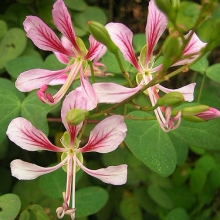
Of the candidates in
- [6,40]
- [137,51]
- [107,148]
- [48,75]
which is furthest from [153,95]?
[6,40]

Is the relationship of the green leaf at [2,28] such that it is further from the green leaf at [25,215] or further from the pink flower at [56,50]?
the green leaf at [25,215]

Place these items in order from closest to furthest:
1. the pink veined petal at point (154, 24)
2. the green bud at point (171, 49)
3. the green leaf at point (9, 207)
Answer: the green bud at point (171, 49), the pink veined petal at point (154, 24), the green leaf at point (9, 207)

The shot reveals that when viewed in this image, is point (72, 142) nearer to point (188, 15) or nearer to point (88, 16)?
point (88, 16)

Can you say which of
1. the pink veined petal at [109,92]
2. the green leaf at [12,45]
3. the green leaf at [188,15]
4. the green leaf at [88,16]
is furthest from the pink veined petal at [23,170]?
the green leaf at [188,15]

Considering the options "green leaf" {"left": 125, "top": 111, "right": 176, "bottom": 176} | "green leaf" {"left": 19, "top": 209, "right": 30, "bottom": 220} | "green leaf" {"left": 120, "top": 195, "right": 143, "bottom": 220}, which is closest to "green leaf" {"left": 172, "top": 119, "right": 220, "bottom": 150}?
"green leaf" {"left": 125, "top": 111, "right": 176, "bottom": 176}

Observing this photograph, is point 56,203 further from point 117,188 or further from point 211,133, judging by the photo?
point 211,133

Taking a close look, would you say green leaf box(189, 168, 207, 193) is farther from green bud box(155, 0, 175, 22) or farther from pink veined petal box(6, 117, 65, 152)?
→ green bud box(155, 0, 175, 22)


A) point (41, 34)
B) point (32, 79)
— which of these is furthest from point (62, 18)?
point (32, 79)

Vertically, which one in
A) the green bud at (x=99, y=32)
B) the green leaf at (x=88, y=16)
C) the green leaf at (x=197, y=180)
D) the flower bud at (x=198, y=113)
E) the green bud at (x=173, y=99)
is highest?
the green bud at (x=99, y=32)
